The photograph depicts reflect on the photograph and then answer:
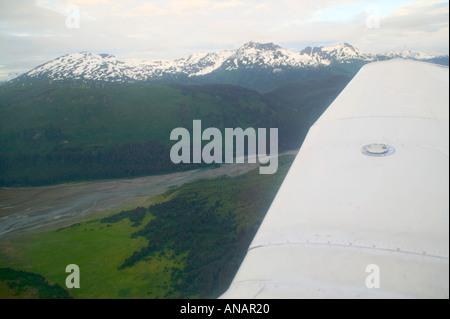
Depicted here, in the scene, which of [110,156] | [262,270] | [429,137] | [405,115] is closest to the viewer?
[262,270]

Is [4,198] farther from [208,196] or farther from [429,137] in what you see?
[429,137]

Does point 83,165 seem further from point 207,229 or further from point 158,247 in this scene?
point 207,229

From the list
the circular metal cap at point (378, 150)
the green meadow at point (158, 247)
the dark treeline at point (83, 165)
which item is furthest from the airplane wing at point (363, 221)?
the dark treeline at point (83, 165)

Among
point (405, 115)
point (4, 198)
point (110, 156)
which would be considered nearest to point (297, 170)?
point (405, 115)

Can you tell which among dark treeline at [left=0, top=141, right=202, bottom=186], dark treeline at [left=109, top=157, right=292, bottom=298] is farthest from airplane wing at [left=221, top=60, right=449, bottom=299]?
dark treeline at [left=0, top=141, right=202, bottom=186]

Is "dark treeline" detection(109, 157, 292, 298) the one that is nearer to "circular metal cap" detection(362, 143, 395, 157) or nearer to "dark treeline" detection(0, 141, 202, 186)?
"circular metal cap" detection(362, 143, 395, 157)

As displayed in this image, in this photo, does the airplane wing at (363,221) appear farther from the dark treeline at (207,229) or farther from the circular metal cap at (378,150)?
the dark treeline at (207,229)

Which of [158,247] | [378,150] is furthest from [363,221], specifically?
[158,247]
